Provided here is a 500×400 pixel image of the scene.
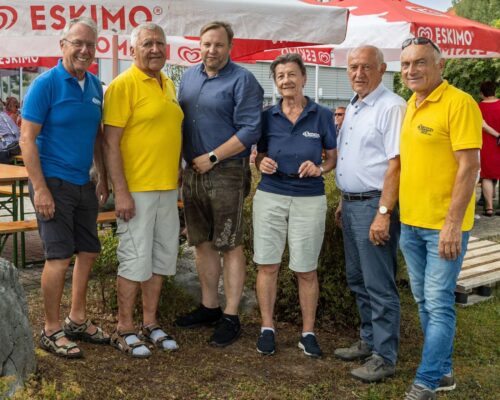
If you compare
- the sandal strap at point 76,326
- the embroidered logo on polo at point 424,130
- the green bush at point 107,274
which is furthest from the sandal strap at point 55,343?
the embroidered logo on polo at point 424,130

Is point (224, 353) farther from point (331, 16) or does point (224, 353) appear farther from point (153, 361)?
point (331, 16)

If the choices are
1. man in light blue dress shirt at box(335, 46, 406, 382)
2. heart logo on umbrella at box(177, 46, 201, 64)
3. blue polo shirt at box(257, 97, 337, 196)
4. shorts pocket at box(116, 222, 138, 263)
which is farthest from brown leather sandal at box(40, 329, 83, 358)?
heart logo on umbrella at box(177, 46, 201, 64)

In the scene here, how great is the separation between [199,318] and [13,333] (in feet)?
5.52

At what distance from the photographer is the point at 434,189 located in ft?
11.7

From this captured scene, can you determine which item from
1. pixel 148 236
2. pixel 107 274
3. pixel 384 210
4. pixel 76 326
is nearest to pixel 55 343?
pixel 76 326

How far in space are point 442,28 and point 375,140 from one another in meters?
4.23

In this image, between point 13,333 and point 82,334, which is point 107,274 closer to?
point 82,334

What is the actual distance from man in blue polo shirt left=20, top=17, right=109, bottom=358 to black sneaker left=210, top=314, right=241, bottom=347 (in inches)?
36.8

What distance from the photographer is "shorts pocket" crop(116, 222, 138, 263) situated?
4.33 m

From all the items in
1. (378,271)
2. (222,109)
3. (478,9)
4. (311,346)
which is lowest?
(311,346)

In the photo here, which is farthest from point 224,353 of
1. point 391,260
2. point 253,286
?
point 391,260

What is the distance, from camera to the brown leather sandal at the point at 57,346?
13.6 ft

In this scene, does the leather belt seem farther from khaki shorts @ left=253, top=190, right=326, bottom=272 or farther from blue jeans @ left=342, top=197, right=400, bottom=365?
khaki shorts @ left=253, top=190, right=326, bottom=272

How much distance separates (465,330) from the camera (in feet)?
17.1
